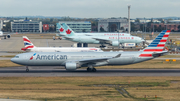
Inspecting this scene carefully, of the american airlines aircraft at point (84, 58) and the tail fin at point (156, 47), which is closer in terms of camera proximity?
the american airlines aircraft at point (84, 58)

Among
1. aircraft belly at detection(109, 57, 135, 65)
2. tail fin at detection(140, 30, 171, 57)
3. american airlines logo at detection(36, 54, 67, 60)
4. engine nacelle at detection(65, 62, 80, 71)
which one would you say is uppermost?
tail fin at detection(140, 30, 171, 57)

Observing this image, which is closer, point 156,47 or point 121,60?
point 121,60

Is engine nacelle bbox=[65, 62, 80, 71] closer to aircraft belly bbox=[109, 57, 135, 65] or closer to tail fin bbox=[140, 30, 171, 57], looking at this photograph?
aircraft belly bbox=[109, 57, 135, 65]

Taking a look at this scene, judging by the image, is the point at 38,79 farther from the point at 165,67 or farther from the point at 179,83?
the point at 165,67

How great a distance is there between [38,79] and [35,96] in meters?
10.1

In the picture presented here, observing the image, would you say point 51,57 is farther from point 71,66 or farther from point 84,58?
point 84,58

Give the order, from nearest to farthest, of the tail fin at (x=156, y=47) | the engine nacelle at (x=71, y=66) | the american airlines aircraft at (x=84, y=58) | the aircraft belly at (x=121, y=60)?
the engine nacelle at (x=71, y=66), the american airlines aircraft at (x=84, y=58), the aircraft belly at (x=121, y=60), the tail fin at (x=156, y=47)

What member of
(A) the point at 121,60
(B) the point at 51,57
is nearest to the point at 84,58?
(B) the point at 51,57

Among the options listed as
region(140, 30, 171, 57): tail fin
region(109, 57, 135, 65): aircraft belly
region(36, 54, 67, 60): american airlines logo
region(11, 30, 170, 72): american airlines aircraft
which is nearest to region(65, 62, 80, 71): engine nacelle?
region(11, 30, 170, 72): american airlines aircraft

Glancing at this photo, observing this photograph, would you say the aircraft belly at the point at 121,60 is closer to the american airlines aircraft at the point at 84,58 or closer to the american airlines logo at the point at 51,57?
the american airlines aircraft at the point at 84,58

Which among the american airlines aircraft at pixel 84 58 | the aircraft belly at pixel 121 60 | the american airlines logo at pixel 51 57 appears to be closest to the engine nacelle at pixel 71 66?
the american airlines aircraft at pixel 84 58

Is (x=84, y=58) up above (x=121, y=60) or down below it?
above

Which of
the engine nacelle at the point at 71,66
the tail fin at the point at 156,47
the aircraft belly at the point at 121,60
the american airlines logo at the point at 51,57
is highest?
the tail fin at the point at 156,47

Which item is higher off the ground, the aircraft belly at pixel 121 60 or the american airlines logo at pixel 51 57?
the american airlines logo at pixel 51 57
